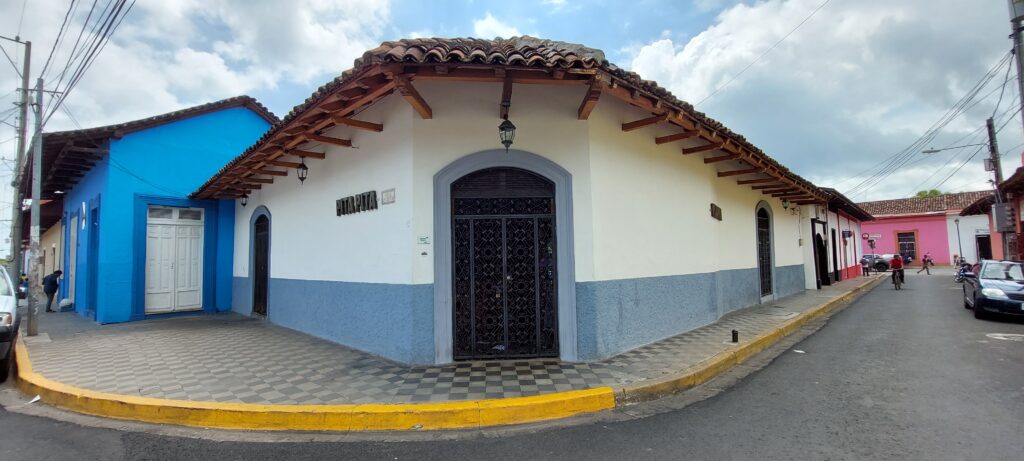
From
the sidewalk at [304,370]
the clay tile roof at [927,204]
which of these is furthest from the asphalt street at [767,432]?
the clay tile roof at [927,204]

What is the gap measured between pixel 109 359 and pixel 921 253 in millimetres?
46021

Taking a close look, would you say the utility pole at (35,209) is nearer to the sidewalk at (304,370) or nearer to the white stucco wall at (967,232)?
the sidewalk at (304,370)

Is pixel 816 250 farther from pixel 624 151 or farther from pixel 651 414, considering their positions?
pixel 651 414

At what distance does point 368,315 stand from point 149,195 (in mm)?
8231

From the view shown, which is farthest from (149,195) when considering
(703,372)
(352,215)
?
(703,372)

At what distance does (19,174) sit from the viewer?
9445 millimetres

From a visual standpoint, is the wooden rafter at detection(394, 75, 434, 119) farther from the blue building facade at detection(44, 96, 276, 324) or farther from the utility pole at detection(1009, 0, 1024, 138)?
the utility pole at detection(1009, 0, 1024, 138)

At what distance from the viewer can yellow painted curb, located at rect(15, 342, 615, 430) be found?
13.3 feet

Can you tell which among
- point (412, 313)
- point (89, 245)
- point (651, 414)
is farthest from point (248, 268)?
point (651, 414)

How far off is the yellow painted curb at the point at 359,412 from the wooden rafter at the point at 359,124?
3.28 m

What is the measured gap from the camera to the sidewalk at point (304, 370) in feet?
15.3

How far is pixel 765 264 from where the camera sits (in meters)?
12.6

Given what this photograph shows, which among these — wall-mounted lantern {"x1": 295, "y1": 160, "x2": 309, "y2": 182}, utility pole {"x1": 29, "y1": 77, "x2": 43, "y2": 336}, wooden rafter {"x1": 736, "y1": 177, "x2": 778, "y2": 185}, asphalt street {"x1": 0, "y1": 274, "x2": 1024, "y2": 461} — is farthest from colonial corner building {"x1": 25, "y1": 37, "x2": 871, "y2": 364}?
utility pole {"x1": 29, "y1": 77, "x2": 43, "y2": 336}

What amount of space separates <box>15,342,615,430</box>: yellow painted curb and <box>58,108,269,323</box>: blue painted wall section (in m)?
7.47
